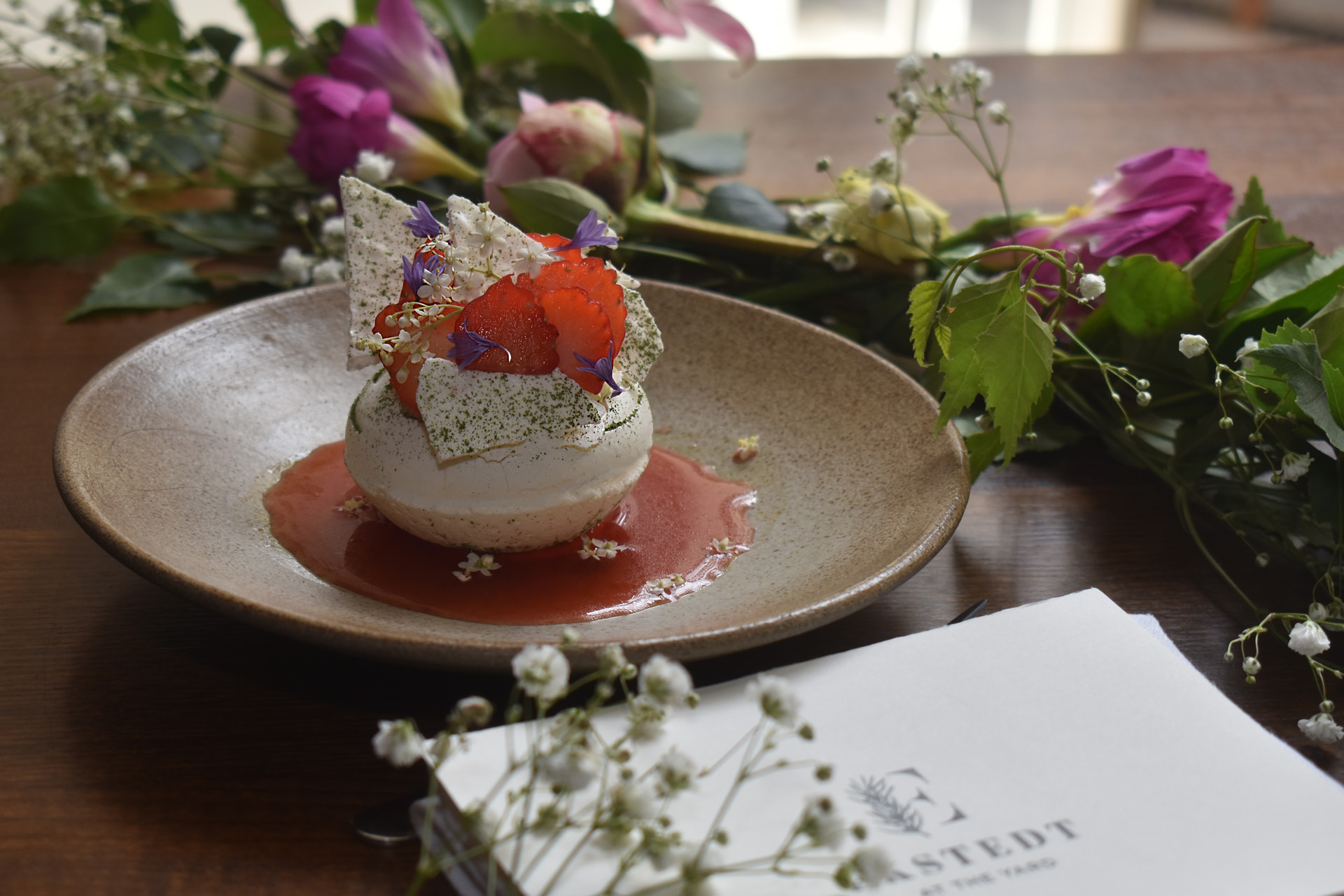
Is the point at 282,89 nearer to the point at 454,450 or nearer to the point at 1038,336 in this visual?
the point at 454,450

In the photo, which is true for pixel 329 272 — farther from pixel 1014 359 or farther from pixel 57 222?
pixel 1014 359

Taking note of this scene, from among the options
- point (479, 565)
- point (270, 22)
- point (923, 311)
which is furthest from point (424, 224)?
point (270, 22)

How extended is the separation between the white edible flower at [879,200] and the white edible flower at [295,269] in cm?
63

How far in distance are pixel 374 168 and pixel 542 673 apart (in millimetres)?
875

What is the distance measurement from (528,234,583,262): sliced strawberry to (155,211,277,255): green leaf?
0.73 m

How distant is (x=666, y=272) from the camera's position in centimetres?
139

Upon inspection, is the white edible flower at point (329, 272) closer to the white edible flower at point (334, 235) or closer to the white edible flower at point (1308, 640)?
the white edible flower at point (334, 235)

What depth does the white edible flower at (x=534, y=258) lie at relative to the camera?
852 mm

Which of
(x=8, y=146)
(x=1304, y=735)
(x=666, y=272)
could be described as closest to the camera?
(x=1304, y=735)

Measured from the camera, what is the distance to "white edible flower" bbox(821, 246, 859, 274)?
1.26m

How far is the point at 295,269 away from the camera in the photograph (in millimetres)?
1340

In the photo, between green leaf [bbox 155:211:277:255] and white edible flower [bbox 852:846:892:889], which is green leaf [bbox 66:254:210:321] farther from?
white edible flower [bbox 852:846:892:889]

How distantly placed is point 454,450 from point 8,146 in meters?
1.19

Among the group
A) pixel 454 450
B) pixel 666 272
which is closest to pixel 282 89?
pixel 666 272
